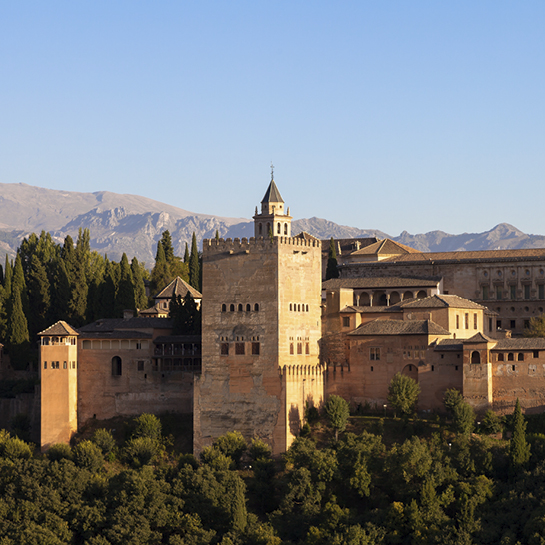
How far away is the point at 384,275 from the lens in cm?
8519

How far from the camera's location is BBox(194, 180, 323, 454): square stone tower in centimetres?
6369

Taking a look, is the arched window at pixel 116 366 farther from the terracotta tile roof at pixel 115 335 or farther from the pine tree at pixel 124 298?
the pine tree at pixel 124 298

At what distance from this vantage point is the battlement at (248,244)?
65.1 meters

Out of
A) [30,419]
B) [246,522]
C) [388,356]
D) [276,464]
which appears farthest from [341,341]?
[30,419]

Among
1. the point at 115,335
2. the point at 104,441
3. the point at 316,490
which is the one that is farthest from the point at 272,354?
the point at 115,335

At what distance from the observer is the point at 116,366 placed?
69688 millimetres

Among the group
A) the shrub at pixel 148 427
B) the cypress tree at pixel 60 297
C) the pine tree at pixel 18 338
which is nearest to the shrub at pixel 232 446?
the shrub at pixel 148 427

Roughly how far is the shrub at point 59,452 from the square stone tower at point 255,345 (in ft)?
25.4

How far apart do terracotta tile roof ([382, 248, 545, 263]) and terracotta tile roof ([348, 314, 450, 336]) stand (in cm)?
1756

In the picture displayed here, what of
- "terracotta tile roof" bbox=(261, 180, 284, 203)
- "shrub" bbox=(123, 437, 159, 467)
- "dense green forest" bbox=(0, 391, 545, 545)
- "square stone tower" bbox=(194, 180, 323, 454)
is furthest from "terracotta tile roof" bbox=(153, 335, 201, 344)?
"terracotta tile roof" bbox=(261, 180, 284, 203)

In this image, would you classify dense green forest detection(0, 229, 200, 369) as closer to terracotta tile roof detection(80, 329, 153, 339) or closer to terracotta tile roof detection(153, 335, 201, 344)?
terracotta tile roof detection(80, 329, 153, 339)

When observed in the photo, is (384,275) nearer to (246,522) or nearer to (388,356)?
(388,356)

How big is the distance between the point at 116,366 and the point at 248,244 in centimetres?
1259

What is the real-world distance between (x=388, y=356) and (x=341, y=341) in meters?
3.85
